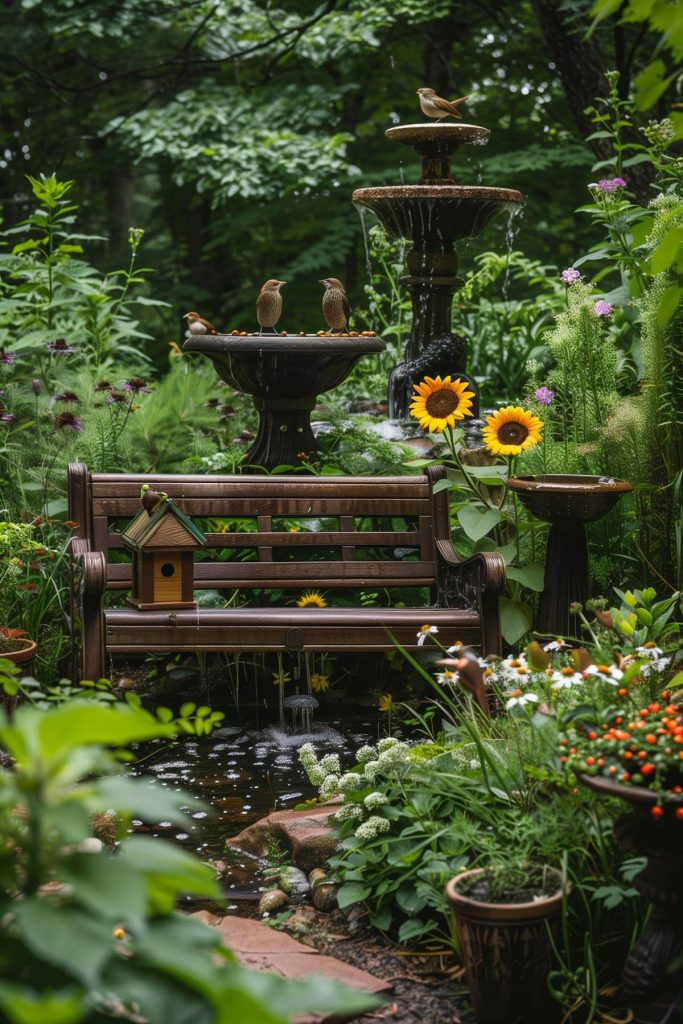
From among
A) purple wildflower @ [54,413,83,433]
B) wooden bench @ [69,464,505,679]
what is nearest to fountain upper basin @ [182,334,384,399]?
purple wildflower @ [54,413,83,433]

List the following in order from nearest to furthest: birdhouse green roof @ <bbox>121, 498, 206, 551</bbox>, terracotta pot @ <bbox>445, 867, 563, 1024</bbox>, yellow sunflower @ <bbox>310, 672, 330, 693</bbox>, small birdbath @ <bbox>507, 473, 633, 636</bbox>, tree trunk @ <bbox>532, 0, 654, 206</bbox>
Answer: terracotta pot @ <bbox>445, 867, 563, 1024</bbox> → birdhouse green roof @ <bbox>121, 498, 206, 551</bbox> → small birdbath @ <bbox>507, 473, 633, 636</bbox> → yellow sunflower @ <bbox>310, 672, 330, 693</bbox> → tree trunk @ <bbox>532, 0, 654, 206</bbox>

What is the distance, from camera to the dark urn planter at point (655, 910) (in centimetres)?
262

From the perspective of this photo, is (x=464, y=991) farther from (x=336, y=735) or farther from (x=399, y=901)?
(x=336, y=735)

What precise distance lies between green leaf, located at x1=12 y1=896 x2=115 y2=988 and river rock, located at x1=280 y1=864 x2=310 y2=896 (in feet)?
7.87

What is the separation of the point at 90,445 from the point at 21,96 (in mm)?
9346

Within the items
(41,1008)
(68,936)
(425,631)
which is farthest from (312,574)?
(41,1008)

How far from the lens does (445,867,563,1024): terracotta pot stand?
2.74 metres

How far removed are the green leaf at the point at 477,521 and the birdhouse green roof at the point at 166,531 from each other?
1257 millimetres

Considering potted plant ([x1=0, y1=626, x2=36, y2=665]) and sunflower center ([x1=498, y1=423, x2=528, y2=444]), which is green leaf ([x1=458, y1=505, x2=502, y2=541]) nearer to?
sunflower center ([x1=498, y1=423, x2=528, y2=444])

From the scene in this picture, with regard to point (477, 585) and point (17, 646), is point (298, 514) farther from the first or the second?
point (17, 646)

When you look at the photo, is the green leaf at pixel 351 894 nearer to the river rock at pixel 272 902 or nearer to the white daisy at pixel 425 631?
the river rock at pixel 272 902

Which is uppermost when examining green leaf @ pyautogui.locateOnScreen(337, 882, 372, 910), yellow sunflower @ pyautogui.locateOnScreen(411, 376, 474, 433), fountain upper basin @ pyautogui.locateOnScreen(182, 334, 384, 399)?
fountain upper basin @ pyautogui.locateOnScreen(182, 334, 384, 399)

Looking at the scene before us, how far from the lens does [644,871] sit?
8.87 feet

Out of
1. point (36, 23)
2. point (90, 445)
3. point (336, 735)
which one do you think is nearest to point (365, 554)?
point (336, 735)
